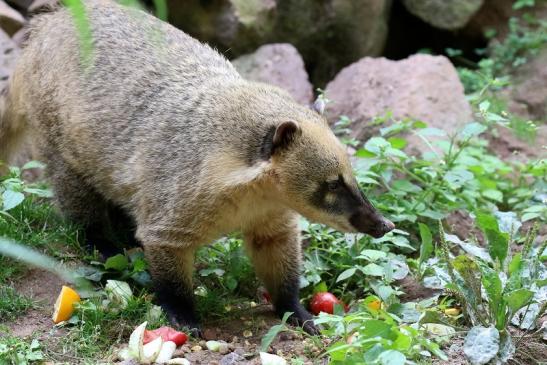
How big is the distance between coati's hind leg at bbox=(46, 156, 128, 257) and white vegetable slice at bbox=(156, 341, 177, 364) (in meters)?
1.28

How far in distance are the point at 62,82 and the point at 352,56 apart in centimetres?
389

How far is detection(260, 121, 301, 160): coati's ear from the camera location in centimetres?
393

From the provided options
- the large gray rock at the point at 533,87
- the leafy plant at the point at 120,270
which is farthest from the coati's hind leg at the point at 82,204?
the large gray rock at the point at 533,87

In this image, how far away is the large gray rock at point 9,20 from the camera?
6531 mm


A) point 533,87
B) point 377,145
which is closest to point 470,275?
point 377,145

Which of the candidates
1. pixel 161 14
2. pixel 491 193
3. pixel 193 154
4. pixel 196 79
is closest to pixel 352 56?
pixel 491 193

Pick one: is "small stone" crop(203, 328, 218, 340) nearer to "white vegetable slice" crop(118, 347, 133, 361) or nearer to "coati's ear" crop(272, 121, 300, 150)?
"white vegetable slice" crop(118, 347, 133, 361)

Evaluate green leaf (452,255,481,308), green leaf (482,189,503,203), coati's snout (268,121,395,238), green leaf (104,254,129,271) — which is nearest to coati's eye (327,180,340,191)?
coati's snout (268,121,395,238)

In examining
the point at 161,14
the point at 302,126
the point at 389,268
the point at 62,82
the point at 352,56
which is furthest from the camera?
the point at 352,56

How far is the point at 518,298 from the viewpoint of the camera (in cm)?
356

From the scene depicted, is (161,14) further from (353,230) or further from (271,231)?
(271,231)

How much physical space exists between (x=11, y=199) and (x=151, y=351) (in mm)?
1396

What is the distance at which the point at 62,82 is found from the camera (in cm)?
496

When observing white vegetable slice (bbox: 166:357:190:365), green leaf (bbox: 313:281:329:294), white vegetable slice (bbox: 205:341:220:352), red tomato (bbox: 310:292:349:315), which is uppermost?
white vegetable slice (bbox: 166:357:190:365)
